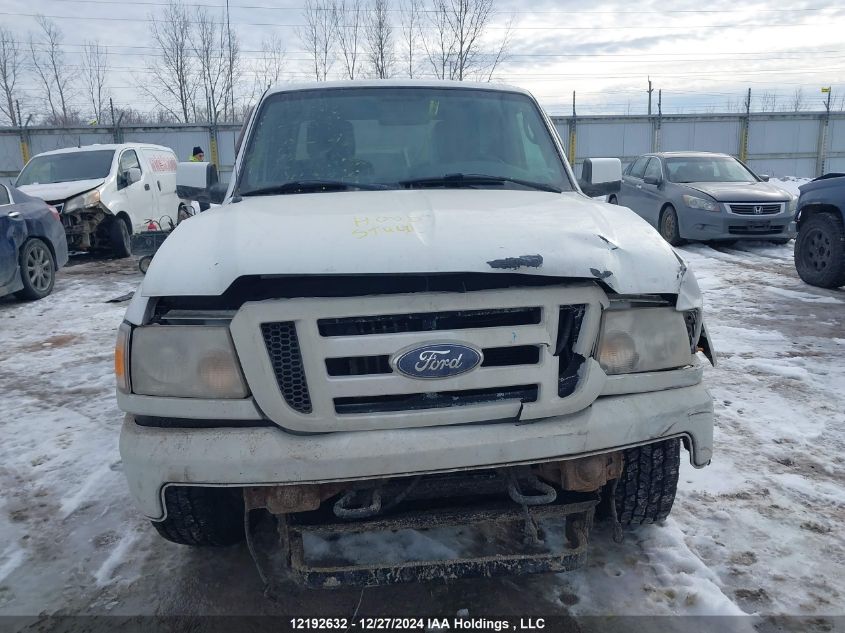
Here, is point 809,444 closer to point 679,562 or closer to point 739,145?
point 679,562

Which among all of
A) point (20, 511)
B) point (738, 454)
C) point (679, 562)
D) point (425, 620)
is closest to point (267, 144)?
point (20, 511)

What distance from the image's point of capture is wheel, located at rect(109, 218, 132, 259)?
34.7 feet

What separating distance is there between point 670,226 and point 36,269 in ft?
30.5

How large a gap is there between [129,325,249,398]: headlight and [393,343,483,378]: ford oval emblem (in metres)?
0.50

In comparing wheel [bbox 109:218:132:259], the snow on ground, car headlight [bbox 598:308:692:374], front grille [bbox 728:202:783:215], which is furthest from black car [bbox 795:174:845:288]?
wheel [bbox 109:218:132:259]

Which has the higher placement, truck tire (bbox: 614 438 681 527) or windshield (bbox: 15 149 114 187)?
windshield (bbox: 15 149 114 187)

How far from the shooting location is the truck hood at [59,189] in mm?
10000

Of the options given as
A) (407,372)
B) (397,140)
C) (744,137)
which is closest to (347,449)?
(407,372)

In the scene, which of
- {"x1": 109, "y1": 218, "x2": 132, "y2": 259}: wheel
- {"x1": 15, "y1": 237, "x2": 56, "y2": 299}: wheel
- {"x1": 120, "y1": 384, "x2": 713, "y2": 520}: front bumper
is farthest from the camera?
{"x1": 109, "y1": 218, "x2": 132, "y2": 259}: wheel

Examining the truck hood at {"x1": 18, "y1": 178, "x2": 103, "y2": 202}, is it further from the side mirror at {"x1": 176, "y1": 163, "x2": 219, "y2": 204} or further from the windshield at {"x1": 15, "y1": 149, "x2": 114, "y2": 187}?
the side mirror at {"x1": 176, "y1": 163, "x2": 219, "y2": 204}

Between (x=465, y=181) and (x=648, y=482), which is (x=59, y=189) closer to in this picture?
(x=465, y=181)

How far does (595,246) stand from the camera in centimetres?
207

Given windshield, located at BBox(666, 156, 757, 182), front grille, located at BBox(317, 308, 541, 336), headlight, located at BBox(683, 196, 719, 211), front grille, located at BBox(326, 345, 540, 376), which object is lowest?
front grille, located at BBox(326, 345, 540, 376)

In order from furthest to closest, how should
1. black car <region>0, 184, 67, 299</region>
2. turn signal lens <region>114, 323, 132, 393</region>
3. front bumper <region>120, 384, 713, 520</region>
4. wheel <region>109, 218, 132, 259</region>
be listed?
wheel <region>109, 218, 132, 259</region> < black car <region>0, 184, 67, 299</region> < turn signal lens <region>114, 323, 132, 393</region> < front bumper <region>120, 384, 713, 520</region>
